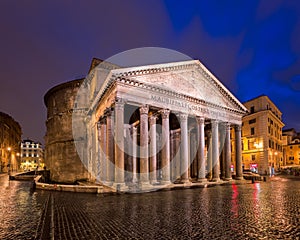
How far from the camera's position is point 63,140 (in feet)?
117

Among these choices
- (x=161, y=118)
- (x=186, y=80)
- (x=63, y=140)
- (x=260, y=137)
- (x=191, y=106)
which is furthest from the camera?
(x=260, y=137)

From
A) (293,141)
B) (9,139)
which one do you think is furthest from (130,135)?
(293,141)

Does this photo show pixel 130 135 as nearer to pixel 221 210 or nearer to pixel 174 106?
pixel 174 106

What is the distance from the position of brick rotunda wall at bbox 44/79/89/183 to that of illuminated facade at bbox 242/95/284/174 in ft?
104

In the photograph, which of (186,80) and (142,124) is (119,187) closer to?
(142,124)

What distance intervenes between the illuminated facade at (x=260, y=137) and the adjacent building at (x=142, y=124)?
76.2ft

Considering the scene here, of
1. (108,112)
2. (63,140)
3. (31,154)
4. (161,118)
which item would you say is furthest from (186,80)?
(31,154)

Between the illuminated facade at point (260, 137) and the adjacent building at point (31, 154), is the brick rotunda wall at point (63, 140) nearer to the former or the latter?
the illuminated facade at point (260, 137)

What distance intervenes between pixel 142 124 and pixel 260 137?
3704 cm

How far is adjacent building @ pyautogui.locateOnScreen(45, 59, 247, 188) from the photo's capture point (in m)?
19.5

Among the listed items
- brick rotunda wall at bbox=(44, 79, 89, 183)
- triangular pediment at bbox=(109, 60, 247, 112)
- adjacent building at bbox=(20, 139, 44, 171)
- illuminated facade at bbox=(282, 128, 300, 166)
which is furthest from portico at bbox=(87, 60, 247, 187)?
adjacent building at bbox=(20, 139, 44, 171)

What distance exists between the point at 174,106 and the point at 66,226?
49.9ft

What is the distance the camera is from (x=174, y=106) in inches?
870

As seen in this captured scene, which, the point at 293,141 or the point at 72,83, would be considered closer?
the point at 72,83
